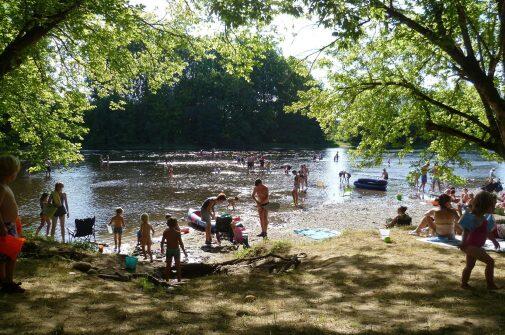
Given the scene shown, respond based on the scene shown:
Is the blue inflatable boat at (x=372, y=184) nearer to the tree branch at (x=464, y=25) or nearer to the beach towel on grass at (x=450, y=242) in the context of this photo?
the beach towel on grass at (x=450, y=242)

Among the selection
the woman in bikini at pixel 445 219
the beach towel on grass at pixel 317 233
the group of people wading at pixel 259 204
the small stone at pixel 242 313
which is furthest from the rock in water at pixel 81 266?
the beach towel on grass at pixel 317 233

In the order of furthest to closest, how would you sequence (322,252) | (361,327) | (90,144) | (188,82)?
1. (188,82)
2. (90,144)
3. (322,252)
4. (361,327)

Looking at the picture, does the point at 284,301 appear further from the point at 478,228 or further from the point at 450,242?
the point at 450,242

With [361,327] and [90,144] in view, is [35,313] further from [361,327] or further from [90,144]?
[90,144]

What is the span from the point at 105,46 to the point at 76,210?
563 inches

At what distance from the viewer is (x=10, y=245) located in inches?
182

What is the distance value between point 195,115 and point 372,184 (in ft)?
214

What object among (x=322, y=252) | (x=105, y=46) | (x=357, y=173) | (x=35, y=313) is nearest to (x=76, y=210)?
(x=105, y=46)

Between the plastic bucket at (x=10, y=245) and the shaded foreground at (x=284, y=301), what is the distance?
58 cm

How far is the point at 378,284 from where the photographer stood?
251 inches

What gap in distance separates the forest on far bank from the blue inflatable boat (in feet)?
187

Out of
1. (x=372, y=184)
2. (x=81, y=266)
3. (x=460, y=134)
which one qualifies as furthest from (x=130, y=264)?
(x=372, y=184)

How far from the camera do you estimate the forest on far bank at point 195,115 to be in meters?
87.9

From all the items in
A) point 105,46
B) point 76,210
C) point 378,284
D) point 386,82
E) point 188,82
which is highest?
point 188,82
